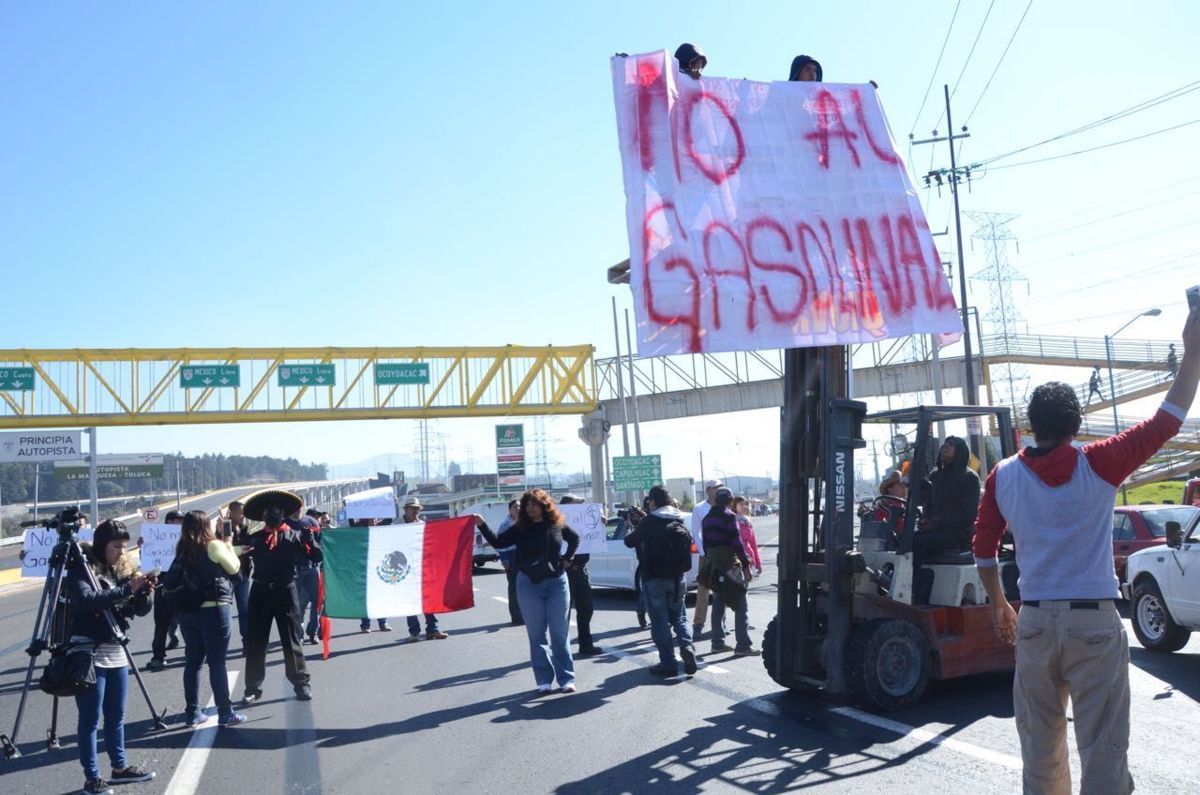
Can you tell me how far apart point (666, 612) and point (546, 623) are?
126 centimetres

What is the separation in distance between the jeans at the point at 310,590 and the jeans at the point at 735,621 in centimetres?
546

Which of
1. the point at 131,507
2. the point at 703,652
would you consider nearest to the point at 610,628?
the point at 703,652

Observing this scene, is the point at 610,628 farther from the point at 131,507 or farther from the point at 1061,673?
the point at 131,507

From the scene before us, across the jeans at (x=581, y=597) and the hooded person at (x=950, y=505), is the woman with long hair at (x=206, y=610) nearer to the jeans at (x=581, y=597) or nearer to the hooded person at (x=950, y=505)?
the jeans at (x=581, y=597)

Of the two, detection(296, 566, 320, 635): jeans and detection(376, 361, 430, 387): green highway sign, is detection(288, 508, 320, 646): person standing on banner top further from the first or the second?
detection(376, 361, 430, 387): green highway sign

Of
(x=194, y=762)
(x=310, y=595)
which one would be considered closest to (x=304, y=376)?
(x=310, y=595)

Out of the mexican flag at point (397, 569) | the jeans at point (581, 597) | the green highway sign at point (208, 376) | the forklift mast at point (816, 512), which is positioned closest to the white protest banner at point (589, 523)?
the jeans at point (581, 597)

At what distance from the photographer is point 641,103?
7.82 m

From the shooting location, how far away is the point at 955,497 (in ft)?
27.7

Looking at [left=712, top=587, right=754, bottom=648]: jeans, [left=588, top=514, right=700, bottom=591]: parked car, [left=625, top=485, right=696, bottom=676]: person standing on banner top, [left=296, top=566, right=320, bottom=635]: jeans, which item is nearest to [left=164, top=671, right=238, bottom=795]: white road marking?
[left=625, top=485, right=696, bottom=676]: person standing on banner top

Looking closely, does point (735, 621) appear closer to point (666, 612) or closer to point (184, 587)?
point (666, 612)

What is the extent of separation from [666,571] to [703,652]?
2.19 metres

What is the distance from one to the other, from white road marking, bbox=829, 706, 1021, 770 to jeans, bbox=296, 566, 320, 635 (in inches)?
314

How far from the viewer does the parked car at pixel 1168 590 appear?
10094 millimetres
